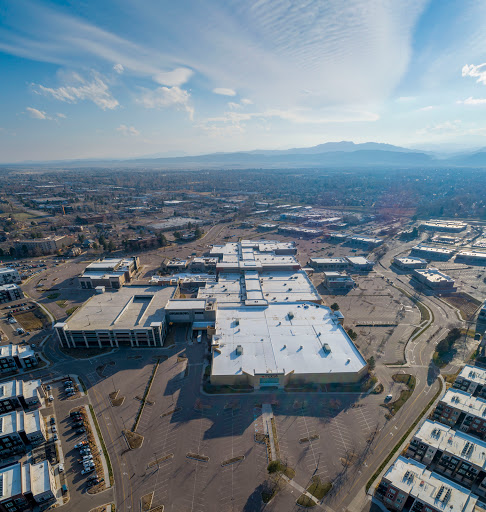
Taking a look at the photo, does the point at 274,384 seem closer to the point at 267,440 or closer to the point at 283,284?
the point at 267,440

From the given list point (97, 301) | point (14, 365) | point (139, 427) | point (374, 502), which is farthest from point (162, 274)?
point (374, 502)

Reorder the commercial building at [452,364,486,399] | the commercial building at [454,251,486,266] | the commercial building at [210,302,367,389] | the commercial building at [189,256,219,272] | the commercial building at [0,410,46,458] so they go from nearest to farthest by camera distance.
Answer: the commercial building at [0,410,46,458]
the commercial building at [452,364,486,399]
the commercial building at [210,302,367,389]
the commercial building at [189,256,219,272]
the commercial building at [454,251,486,266]

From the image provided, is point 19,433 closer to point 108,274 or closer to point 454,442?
point 108,274

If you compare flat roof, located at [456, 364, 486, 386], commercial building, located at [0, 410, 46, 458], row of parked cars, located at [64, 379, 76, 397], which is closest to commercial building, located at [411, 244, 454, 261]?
flat roof, located at [456, 364, 486, 386]

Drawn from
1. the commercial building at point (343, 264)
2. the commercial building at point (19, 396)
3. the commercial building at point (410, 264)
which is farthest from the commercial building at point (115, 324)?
the commercial building at point (410, 264)

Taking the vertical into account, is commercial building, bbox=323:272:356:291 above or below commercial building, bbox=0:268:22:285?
below

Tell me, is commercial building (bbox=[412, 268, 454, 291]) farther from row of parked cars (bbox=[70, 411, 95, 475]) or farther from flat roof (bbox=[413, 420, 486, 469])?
row of parked cars (bbox=[70, 411, 95, 475])

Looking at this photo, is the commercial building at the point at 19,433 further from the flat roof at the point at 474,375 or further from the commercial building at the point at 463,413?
the flat roof at the point at 474,375
